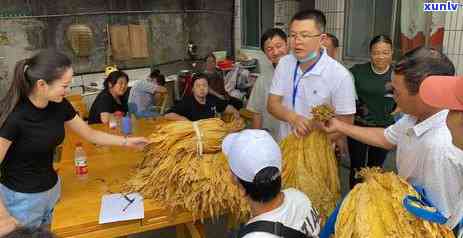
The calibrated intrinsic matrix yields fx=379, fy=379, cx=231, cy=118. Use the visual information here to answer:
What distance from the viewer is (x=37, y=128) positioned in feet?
6.09

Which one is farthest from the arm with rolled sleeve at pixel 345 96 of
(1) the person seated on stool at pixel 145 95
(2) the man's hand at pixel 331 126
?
(1) the person seated on stool at pixel 145 95

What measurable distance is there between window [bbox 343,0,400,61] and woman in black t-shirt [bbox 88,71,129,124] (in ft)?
9.35

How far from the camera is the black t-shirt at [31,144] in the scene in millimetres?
1804

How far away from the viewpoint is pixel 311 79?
2104mm

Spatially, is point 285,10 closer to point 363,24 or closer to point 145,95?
point 363,24

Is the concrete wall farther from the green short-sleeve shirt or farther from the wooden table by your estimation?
the green short-sleeve shirt

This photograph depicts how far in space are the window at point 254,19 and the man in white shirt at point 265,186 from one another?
592cm

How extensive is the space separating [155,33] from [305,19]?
21.3 ft

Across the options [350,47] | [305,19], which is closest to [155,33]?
[350,47]
